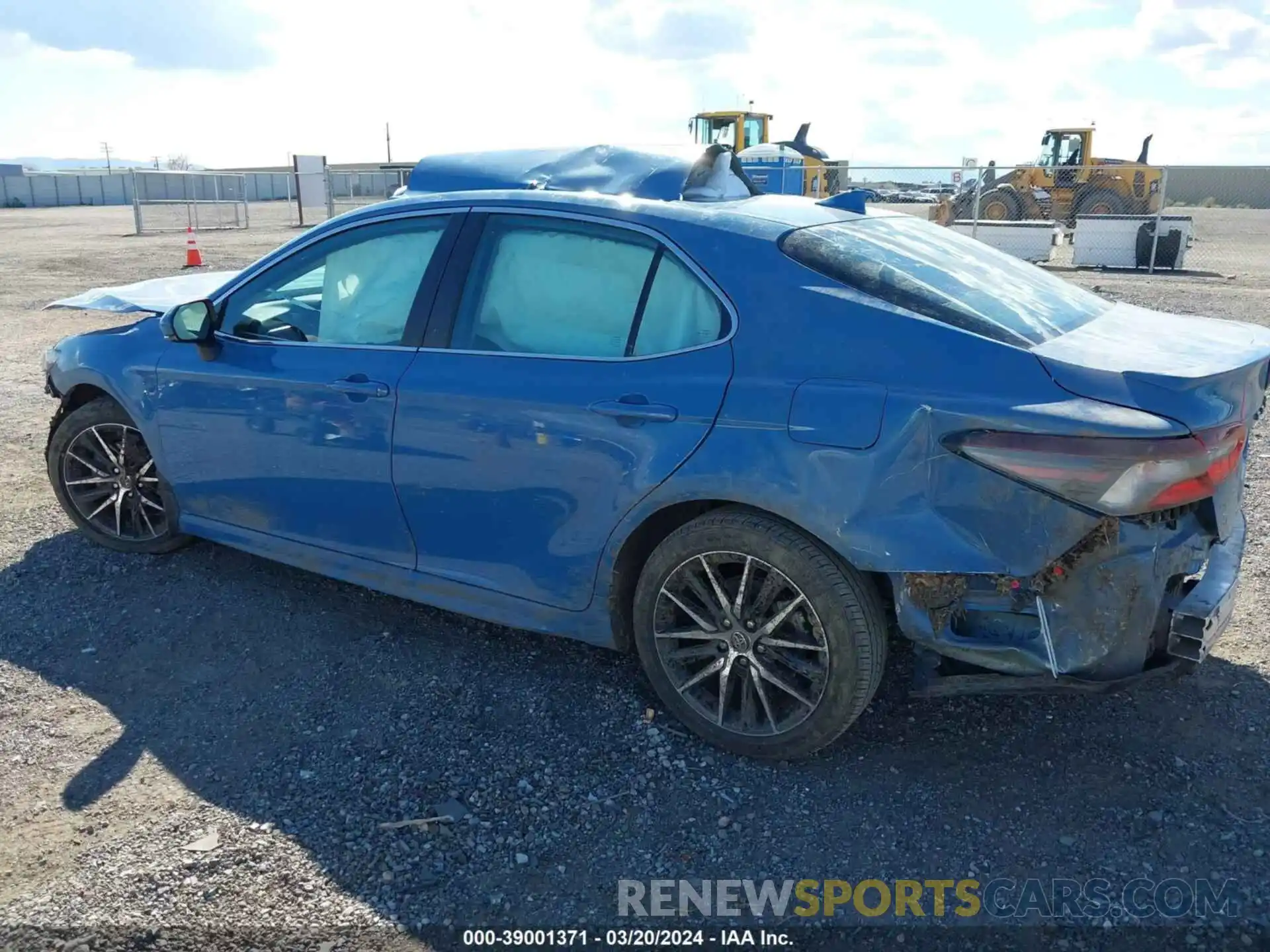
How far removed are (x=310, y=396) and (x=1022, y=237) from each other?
1801 cm

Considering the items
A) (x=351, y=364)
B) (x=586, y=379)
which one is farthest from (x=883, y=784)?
(x=351, y=364)

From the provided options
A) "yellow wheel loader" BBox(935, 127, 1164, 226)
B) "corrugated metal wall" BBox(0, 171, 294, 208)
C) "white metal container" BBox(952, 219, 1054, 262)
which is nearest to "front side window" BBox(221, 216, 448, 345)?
"white metal container" BBox(952, 219, 1054, 262)

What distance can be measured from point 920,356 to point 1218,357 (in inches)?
35.5

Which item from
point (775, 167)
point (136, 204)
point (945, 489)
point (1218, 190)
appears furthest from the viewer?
point (1218, 190)

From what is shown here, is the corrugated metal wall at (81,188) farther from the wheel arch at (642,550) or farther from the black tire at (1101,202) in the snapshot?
the wheel arch at (642,550)

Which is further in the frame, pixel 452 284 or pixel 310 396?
pixel 310 396

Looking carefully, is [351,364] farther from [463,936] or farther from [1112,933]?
[1112,933]

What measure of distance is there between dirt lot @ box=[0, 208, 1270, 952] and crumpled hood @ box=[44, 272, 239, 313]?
1614mm

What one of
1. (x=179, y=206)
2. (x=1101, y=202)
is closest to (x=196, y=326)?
(x=1101, y=202)

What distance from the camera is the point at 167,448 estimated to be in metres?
4.26

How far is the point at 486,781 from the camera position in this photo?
3.06m

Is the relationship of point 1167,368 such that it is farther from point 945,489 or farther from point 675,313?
point 675,313

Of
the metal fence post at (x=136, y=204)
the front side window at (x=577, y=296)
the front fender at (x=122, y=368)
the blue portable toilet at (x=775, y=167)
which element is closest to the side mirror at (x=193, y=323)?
the front fender at (x=122, y=368)

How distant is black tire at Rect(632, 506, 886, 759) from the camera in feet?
9.37
